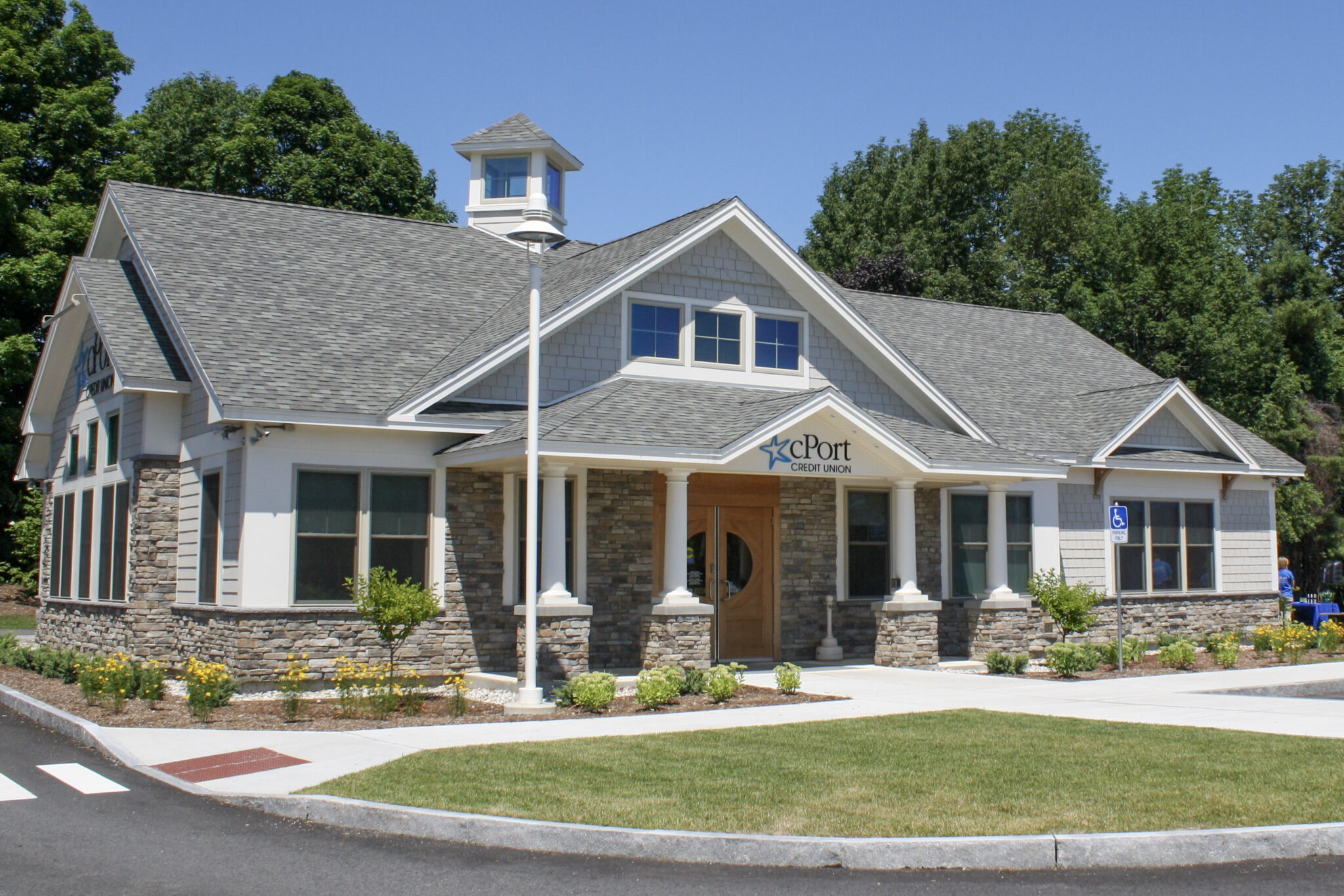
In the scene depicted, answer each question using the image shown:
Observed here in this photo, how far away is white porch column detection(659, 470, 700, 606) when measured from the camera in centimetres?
1688

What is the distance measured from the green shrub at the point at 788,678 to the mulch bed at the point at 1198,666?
4.50 meters

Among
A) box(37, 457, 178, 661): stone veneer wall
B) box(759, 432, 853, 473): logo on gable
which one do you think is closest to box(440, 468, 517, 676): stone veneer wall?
box(759, 432, 853, 473): logo on gable

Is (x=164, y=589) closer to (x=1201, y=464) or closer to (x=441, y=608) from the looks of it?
(x=441, y=608)

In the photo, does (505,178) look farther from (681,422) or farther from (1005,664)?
(1005,664)

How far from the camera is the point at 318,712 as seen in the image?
46.2 ft

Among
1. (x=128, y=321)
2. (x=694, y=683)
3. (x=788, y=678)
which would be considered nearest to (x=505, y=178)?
(x=128, y=321)

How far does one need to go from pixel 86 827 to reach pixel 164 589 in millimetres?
9858

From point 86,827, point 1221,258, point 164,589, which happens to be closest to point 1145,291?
point 1221,258

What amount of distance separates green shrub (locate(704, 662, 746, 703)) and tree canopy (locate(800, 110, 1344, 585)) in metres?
22.2

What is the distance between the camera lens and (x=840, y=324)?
2009 cm

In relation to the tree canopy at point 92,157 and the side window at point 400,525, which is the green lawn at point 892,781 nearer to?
the side window at point 400,525

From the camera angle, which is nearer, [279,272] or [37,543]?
[279,272]

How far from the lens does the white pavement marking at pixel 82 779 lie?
9844 millimetres

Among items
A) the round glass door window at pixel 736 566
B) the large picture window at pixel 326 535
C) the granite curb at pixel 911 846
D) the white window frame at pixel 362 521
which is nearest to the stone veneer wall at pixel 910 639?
the round glass door window at pixel 736 566
